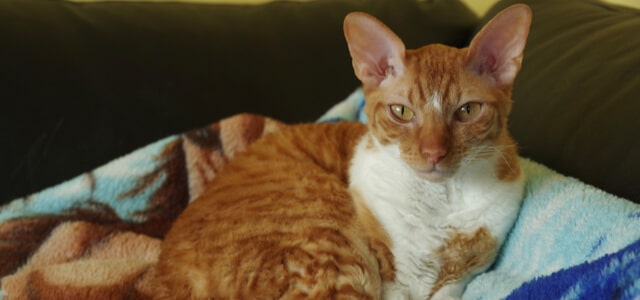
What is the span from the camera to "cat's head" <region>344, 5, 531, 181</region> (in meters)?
1.12

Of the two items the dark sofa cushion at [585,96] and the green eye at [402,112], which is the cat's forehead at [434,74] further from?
the dark sofa cushion at [585,96]

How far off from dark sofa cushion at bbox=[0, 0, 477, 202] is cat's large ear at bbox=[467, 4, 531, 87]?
2.69 feet

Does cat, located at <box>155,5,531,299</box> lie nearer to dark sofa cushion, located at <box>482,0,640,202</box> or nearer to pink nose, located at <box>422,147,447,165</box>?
pink nose, located at <box>422,147,447,165</box>

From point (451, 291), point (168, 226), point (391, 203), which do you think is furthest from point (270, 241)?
point (168, 226)

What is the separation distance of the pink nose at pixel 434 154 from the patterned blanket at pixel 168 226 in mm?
267

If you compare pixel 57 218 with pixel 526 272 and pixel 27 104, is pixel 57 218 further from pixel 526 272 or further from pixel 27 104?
pixel 526 272

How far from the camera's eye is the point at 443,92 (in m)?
1.13

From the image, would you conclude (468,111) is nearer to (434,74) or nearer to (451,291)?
(434,74)

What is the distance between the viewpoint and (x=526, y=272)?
118 cm

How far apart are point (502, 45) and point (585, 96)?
0.33 metres

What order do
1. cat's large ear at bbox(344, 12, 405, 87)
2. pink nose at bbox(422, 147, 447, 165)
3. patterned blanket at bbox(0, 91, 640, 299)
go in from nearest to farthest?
1. patterned blanket at bbox(0, 91, 640, 299)
2. pink nose at bbox(422, 147, 447, 165)
3. cat's large ear at bbox(344, 12, 405, 87)

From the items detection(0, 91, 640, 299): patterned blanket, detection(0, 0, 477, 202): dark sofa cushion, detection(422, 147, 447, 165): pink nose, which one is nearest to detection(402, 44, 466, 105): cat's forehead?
detection(422, 147, 447, 165): pink nose

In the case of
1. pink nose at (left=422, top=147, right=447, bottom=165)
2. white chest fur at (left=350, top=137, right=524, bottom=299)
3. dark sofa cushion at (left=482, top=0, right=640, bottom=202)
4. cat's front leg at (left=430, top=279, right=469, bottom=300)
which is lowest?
cat's front leg at (left=430, top=279, right=469, bottom=300)

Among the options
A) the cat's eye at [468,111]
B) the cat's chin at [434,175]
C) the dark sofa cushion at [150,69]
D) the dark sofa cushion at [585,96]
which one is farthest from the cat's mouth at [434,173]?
the dark sofa cushion at [150,69]
